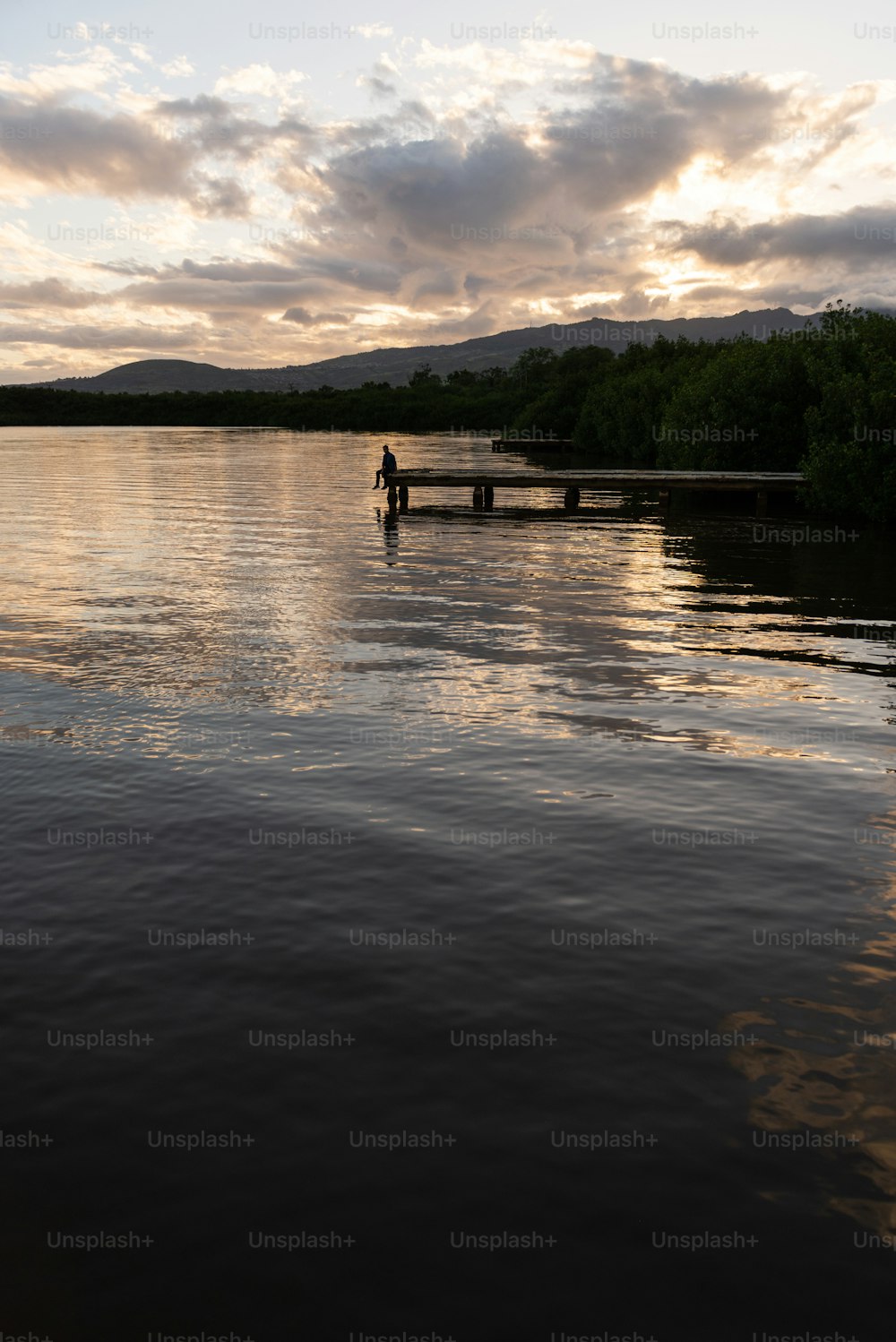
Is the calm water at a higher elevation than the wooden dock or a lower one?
lower

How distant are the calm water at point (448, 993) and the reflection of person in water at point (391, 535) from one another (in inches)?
596

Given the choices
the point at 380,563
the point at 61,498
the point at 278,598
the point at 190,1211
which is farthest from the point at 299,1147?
the point at 61,498

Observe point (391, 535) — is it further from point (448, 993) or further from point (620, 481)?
point (448, 993)

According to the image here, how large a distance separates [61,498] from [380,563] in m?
30.1

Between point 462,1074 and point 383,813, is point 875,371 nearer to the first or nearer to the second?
point 383,813

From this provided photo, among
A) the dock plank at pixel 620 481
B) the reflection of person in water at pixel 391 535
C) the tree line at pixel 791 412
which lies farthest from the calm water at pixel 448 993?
the dock plank at pixel 620 481

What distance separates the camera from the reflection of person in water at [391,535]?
34.4 meters

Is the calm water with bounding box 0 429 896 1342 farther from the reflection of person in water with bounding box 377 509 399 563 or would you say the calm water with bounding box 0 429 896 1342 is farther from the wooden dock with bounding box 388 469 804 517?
the wooden dock with bounding box 388 469 804 517

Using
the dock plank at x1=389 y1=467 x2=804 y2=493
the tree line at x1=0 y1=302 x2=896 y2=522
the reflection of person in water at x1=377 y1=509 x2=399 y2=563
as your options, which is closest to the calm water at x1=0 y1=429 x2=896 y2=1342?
the reflection of person in water at x1=377 y1=509 x2=399 y2=563

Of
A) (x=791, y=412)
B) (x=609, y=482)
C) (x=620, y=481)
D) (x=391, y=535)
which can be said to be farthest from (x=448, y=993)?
(x=791, y=412)

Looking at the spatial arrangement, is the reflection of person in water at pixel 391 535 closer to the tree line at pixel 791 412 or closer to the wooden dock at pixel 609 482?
the wooden dock at pixel 609 482

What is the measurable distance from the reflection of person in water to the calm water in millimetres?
15134

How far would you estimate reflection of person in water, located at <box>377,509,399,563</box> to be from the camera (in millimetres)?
34362

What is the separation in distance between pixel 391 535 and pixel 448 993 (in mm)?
33910
